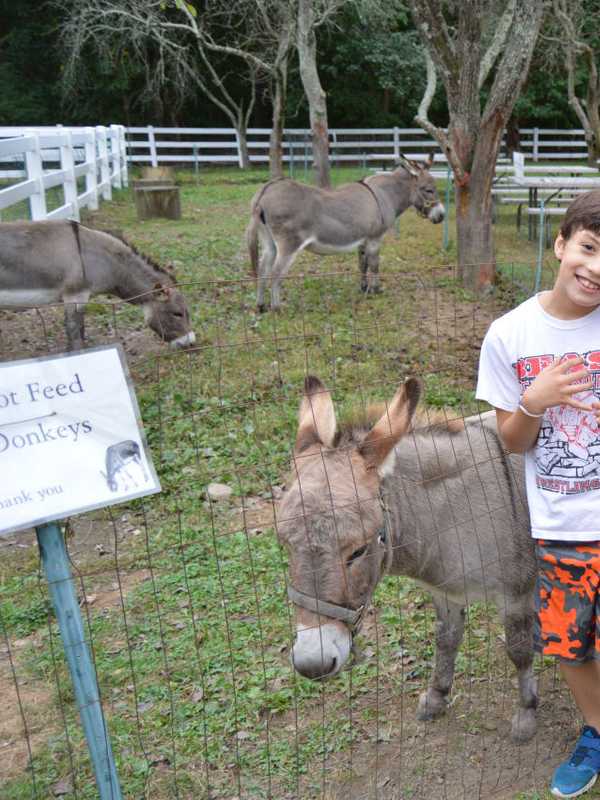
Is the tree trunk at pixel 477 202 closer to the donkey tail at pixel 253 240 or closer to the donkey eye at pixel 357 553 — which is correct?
the donkey tail at pixel 253 240

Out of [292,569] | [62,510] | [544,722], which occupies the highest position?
[62,510]

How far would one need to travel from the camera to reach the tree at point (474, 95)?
8227mm

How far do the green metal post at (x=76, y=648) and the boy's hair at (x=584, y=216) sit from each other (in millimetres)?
1806

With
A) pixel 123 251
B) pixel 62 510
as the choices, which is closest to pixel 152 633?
pixel 62 510

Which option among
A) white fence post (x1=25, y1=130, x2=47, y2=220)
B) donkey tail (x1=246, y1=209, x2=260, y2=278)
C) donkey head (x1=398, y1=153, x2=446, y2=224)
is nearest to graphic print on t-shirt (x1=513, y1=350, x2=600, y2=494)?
donkey tail (x1=246, y1=209, x2=260, y2=278)

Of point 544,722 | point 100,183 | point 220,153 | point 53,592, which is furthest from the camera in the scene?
point 220,153

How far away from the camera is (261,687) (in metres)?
3.44

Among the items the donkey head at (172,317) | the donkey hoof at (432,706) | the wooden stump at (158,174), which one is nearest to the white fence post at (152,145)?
the wooden stump at (158,174)

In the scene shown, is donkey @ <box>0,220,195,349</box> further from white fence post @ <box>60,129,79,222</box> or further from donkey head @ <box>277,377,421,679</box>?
white fence post @ <box>60,129,79,222</box>

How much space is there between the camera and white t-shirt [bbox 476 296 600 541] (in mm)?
2340

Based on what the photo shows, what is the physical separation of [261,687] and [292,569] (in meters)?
1.33

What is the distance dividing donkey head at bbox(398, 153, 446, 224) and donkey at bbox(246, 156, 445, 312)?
4cm

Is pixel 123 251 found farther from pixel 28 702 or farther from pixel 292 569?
Result: pixel 292 569

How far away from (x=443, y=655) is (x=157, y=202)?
1297cm
